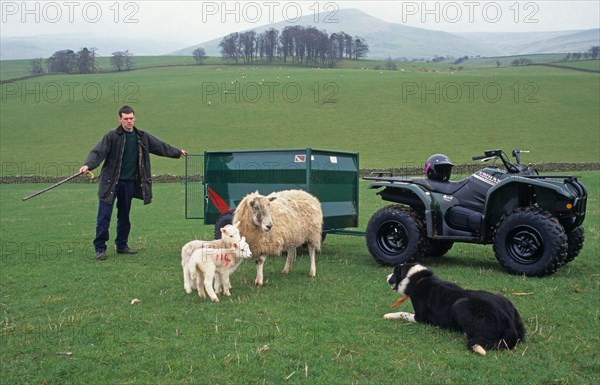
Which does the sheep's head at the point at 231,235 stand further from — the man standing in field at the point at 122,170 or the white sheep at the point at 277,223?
the man standing in field at the point at 122,170

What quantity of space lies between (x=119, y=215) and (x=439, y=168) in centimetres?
609

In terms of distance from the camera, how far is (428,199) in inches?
388

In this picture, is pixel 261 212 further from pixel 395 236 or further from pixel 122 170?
pixel 122 170

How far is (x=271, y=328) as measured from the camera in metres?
6.25

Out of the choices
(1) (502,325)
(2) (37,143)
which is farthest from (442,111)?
(1) (502,325)

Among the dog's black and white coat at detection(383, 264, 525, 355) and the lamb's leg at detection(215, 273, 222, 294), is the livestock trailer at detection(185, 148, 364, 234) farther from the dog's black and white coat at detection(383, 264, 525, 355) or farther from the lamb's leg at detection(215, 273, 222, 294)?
the dog's black and white coat at detection(383, 264, 525, 355)

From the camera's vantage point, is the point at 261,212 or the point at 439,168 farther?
the point at 439,168

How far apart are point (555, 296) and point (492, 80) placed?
63.8m

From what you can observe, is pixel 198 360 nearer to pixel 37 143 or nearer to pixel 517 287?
pixel 517 287

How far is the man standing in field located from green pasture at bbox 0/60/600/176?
89.9 ft

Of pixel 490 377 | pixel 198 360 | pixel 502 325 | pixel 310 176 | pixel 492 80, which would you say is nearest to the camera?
pixel 490 377

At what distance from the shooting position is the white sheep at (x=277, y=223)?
8820mm

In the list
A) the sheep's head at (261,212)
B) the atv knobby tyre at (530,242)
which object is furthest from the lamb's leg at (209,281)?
the atv knobby tyre at (530,242)

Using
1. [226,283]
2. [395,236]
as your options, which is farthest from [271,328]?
[395,236]
